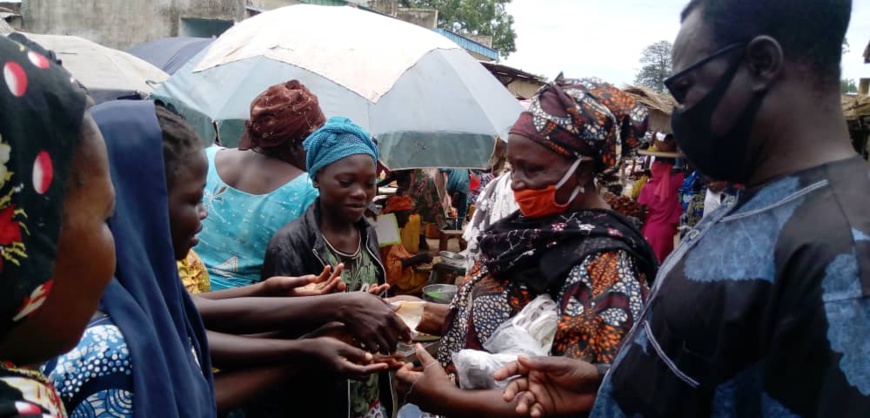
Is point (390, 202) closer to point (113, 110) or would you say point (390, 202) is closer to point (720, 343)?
point (113, 110)

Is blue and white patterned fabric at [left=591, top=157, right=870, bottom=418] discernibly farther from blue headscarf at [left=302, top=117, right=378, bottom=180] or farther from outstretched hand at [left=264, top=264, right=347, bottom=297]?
blue headscarf at [left=302, top=117, right=378, bottom=180]

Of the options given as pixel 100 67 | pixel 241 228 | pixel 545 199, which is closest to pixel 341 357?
pixel 545 199

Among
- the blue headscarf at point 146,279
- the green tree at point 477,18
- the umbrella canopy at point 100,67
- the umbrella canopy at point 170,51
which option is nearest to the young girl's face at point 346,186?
the blue headscarf at point 146,279

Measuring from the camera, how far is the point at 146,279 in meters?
1.47

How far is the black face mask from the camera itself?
1.27 m

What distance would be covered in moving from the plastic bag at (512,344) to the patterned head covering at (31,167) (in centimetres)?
122

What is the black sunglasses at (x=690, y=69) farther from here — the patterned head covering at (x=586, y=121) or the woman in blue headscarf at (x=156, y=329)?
the woman in blue headscarf at (x=156, y=329)

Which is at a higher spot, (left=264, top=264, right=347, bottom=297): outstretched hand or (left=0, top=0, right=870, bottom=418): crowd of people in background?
(left=0, top=0, right=870, bottom=418): crowd of people in background

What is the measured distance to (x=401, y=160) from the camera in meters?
4.93

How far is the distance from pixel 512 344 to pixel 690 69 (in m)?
0.99

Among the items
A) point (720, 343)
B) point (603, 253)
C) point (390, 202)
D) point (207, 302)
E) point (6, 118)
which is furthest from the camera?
point (390, 202)

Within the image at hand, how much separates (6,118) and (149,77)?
724cm

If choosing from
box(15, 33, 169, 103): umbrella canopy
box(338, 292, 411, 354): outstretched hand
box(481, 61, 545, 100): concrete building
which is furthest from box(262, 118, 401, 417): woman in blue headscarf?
box(481, 61, 545, 100): concrete building

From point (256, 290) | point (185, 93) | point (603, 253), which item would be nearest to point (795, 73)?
point (603, 253)
